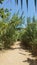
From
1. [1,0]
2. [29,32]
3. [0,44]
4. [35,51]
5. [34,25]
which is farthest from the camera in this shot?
[29,32]

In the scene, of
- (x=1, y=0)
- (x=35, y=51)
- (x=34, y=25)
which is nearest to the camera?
(x=1, y=0)

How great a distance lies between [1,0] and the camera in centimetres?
1390

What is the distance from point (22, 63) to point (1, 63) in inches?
60.1

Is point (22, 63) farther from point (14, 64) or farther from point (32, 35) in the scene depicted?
point (32, 35)

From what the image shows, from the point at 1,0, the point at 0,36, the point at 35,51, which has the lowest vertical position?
the point at 35,51

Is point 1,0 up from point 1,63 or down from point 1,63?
up

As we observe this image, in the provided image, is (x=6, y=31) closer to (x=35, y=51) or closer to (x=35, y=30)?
(x=35, y=30)

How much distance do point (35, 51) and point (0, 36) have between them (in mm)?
4348

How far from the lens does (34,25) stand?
23.4 metres

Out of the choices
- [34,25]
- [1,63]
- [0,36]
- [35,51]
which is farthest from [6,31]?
[1,63]

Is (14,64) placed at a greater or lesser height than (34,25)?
lesser

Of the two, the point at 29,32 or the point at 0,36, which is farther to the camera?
the point at 29,32

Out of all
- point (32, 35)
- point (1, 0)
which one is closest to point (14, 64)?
point (1, 0)

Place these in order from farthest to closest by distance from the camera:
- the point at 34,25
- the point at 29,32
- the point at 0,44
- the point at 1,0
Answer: the point at 29,32 < the point at 34,25 < the point at 0,44 < the point at 1,0
